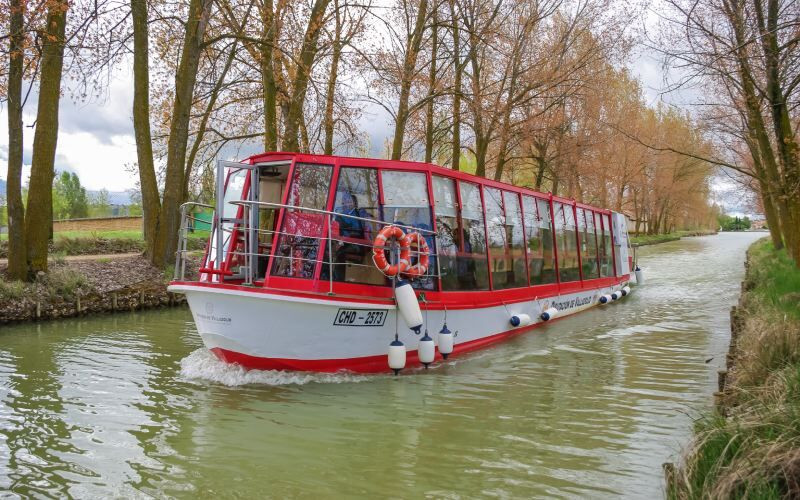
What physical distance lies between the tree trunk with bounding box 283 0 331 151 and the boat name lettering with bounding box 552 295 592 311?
323 inches

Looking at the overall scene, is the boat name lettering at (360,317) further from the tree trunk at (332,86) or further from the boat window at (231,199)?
the tree trunk at (332,86)

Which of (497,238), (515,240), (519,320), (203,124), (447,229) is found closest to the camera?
(447,229)

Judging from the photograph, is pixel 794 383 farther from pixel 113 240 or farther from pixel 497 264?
pixel 113 240

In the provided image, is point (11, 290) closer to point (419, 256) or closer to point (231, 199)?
point (231, 199)

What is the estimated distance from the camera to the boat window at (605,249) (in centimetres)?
1912

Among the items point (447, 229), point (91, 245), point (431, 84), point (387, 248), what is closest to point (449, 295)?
point (447, 229)

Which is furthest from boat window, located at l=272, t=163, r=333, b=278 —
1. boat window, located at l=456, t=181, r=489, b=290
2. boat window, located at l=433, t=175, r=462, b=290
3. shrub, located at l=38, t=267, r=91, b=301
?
shrub, located at l=38, t=267, r=91, b=301

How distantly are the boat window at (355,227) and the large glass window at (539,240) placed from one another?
207 inches

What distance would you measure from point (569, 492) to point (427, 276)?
4678 mm

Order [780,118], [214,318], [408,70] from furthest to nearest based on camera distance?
[408,70] < [780,118] < [214,318]

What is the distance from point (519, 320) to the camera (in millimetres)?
12422

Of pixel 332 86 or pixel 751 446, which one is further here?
pixel 332 86

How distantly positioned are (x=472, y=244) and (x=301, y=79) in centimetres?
860

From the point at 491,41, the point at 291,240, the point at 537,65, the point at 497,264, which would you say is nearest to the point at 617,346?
the point at 497,264
